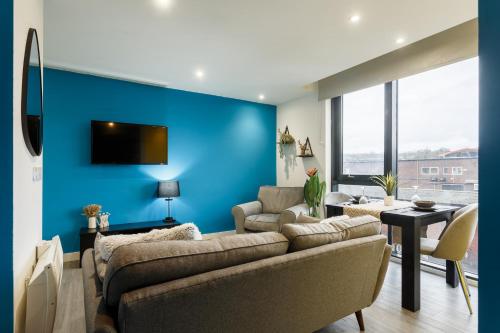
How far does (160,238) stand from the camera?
1450 millimetres

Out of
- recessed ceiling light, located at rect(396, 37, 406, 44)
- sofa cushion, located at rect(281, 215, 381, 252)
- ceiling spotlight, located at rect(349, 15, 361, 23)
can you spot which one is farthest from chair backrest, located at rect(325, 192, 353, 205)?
ceiling spotlight, located at rect(349, 15, 361, 23)

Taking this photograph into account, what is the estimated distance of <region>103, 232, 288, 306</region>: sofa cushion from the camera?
1.04m

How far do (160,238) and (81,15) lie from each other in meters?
2.13

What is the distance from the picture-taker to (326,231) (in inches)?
66.6

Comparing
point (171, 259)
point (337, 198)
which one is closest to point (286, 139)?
point (337, 198)

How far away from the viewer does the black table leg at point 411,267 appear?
2.22m

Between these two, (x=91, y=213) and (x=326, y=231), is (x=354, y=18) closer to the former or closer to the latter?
(x=326, y=231)

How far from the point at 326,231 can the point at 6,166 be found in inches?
66.5

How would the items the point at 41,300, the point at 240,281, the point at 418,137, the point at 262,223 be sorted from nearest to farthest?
1. the point at 240,281
2. the point at 41,300
3. the point at 418,137
4. the point at 262,223

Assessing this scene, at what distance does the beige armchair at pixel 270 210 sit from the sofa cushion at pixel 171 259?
2.19 metres

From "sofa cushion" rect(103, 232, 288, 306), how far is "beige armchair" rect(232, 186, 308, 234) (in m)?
2.19

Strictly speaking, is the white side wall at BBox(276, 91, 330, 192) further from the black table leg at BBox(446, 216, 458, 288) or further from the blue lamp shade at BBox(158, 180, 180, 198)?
the blue lamp shade at BBox(158, 180, 180, 198)

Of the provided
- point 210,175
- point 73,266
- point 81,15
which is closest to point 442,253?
point 210,175

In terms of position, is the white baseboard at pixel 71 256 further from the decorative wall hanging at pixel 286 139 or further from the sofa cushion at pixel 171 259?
the decorative wall hanging at pixel 286 139
